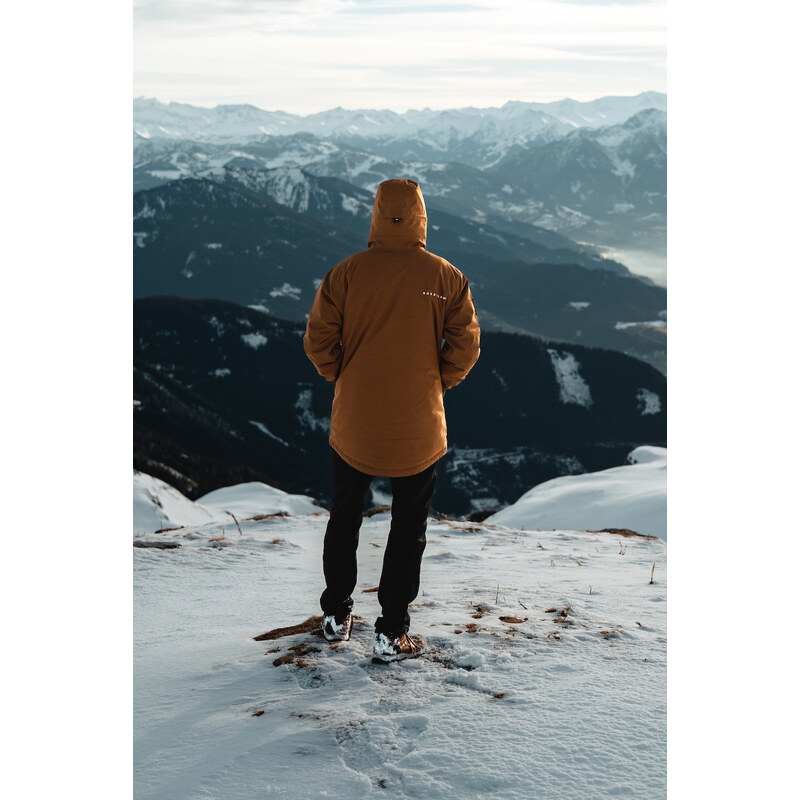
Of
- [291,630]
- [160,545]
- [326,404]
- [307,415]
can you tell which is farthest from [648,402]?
[291,630]

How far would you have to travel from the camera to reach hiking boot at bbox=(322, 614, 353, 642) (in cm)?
510

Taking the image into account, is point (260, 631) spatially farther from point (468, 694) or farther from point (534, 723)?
point (534, 723)

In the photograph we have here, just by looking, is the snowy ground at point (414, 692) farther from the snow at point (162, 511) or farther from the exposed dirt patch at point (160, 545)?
the snow at point (162, 511)

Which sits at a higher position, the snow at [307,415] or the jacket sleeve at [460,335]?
the jacket sleeve at [460,335]

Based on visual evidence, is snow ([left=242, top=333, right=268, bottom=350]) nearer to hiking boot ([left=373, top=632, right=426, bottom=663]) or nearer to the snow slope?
the snow slope

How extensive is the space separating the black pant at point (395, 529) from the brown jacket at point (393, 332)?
16cm

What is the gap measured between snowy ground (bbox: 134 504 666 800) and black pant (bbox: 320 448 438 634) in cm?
41

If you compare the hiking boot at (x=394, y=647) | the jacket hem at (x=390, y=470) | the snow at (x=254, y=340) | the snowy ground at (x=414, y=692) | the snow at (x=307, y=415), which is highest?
the snow at (x=254, y=340)

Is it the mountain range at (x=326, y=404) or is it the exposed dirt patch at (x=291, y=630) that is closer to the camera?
the exposed dirt patch at (x=291, y=630)

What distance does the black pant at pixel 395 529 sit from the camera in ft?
15.9

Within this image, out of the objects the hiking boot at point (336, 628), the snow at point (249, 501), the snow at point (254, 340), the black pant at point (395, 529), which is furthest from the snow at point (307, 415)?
the black pant at point (395, 529)

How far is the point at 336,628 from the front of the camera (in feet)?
16.7

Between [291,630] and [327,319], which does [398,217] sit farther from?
[291,630]

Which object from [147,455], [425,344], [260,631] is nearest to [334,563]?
[260,631]
